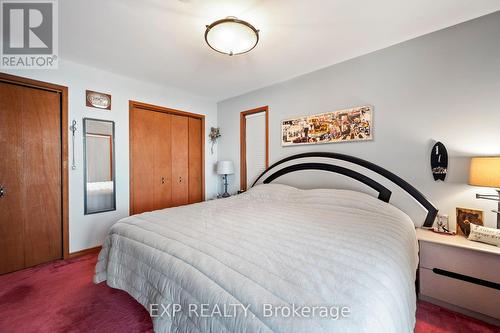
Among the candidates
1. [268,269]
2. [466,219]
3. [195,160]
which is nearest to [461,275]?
[466,219]

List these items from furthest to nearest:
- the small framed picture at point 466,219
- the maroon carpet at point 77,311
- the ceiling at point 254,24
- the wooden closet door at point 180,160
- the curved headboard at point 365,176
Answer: the wooden closet door at point 180,160 → the curved headboard at point 365,176 → the small framed picture at point 466,219 → the ceiling at point 254,24 → the maroon carpet at point 77,311

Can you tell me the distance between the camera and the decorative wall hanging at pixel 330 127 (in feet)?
8.27

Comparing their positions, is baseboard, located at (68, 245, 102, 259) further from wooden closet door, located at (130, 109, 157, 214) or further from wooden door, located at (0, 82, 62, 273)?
wooden closet door, located at (130, 109, 157, 214)

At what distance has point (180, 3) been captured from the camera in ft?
5.57

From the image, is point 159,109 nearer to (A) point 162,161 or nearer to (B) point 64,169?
(A) point 162,161

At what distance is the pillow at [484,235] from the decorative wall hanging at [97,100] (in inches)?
171

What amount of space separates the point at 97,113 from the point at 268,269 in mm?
3186

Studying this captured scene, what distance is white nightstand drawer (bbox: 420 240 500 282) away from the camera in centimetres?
158

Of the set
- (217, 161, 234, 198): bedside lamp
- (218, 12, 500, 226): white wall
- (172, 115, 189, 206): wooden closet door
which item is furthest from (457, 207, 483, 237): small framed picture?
(172, 115, 189, 206): wooden closet door

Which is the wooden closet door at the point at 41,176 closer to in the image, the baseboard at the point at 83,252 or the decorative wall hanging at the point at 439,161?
the baseboard at the point at 83,252

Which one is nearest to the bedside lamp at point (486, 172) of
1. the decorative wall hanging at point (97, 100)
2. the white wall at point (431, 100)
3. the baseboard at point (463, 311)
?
the white wall at point (431, 100)

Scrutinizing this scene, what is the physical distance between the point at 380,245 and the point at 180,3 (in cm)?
229

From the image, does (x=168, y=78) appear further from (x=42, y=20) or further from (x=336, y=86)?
(x=336, y=86)

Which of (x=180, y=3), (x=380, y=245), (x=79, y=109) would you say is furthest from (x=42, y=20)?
(x=380, y=245)
